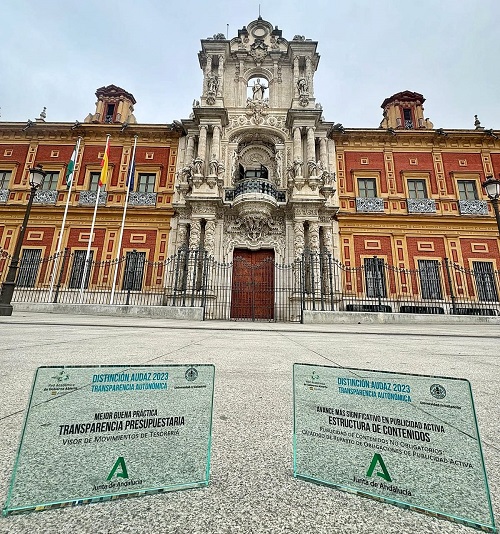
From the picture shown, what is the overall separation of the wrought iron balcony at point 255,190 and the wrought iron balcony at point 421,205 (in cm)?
649

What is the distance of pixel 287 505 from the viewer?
1.93 ft

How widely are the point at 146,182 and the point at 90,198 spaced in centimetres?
288

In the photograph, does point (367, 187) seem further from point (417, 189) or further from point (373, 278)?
point (373, 278)

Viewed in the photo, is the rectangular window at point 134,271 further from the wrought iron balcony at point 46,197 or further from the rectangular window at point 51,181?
the rectangular window at point 51,181

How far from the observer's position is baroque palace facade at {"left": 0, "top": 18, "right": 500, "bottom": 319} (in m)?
13.2

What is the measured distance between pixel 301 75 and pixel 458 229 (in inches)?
442

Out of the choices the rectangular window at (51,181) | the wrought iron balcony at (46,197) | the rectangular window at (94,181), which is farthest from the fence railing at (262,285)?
the rectangular window at (51,181)

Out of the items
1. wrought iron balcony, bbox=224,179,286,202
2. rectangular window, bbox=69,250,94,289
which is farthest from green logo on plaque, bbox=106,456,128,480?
rectangular window, bbox=69,250,94,289

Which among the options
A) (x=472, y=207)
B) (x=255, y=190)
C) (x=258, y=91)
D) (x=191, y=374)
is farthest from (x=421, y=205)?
(x=191, y=374)

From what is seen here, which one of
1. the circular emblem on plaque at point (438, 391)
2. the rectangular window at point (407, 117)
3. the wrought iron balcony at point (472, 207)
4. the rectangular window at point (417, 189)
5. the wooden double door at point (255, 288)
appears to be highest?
the rectangular window at point (407, 117)

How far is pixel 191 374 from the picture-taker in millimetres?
717

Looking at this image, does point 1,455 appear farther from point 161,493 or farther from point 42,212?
point 42,212

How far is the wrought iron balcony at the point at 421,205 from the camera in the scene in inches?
587

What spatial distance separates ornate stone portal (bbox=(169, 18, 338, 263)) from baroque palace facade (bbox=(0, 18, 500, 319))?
0.22ft
